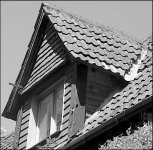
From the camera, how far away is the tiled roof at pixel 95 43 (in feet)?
33.4

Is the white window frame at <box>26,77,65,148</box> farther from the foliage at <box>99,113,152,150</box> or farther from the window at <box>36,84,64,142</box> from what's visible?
the foliage at <box>99,113,152,150</box>

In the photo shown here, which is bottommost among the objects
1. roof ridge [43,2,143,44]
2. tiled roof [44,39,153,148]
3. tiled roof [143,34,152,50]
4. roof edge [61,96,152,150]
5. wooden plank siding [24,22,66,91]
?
roof edge [61,96,152,150]

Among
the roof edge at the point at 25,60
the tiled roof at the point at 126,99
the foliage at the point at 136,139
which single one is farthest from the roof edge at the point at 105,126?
the roof edge at the point at 25,60

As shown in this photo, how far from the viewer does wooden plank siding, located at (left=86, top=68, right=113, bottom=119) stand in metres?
9.85

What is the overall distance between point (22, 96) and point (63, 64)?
1.78 meters

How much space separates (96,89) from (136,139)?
2.97m

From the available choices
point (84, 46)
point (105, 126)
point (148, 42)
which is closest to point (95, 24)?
point (148, 42)

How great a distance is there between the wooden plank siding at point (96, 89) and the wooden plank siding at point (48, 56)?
772mm

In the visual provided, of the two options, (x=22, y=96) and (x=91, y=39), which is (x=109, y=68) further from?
(x=22, y=96)

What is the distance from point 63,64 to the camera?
10461 mm

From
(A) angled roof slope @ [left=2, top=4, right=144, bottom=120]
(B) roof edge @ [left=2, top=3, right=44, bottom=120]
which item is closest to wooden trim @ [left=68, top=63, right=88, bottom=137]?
(A) angled roof slope @ [left=2, top=4, right=144, bottom=120]

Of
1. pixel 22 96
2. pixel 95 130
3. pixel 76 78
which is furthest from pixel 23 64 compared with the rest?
pixel 95 130

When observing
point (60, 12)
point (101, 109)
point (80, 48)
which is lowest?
point (101, 109)

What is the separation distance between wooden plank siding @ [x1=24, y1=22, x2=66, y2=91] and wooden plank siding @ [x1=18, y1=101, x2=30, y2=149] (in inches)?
18.3
